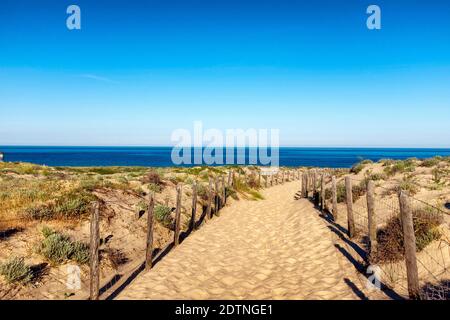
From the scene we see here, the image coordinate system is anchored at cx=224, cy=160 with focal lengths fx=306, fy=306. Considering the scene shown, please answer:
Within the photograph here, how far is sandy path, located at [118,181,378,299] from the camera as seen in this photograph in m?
7.42

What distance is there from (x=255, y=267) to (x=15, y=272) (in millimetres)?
6321

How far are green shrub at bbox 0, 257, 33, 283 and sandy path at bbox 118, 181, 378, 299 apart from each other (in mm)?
2170

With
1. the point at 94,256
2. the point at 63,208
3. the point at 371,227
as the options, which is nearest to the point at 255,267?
the point at 371,227

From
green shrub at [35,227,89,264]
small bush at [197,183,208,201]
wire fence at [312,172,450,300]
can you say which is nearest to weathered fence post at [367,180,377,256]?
wire fence at [312,172,450,300]

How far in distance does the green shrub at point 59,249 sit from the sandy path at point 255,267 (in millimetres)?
1858

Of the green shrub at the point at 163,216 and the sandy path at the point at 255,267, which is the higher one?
the green shrub at the point at 163,216

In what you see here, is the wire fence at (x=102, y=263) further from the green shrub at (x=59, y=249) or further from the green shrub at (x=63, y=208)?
the green shrub at (x=63, y=208)

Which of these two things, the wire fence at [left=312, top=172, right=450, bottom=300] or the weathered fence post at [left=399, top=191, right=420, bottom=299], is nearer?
the weathered fence post at [left=399, top=191, right=420, bottom=299]

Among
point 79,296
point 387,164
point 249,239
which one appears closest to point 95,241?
point 79,296

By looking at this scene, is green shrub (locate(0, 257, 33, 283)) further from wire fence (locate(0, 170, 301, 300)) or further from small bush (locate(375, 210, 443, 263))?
small bush (locate(375, 210, 443, 263))

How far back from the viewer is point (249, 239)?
42.6 ft

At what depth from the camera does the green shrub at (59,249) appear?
8031mm

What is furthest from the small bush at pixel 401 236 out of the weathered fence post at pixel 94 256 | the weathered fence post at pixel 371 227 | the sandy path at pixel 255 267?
the weathered fence post at pixel 94 256

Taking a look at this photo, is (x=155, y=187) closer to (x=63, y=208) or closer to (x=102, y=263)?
(x=63, y=208)
